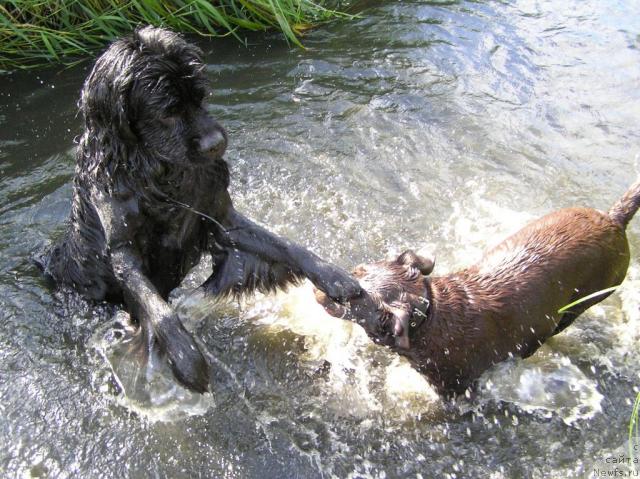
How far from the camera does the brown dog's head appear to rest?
333 centimetres

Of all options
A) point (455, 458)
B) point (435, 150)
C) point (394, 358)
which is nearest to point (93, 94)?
point (394, 358)

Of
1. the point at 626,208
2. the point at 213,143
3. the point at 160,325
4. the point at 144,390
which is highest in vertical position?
the point at 213,143

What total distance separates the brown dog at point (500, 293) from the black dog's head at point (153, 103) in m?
1.16

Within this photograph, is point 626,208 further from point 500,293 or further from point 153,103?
point 153,103

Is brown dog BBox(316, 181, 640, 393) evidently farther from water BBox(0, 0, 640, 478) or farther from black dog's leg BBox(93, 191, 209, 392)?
black dog's leg BBox(93, 191, 209, 392)

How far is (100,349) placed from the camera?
3904 millimetres

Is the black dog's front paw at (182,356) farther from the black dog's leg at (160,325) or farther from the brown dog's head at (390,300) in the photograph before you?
the brown dog's head at (390,300)

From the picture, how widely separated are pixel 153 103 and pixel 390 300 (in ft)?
5.21

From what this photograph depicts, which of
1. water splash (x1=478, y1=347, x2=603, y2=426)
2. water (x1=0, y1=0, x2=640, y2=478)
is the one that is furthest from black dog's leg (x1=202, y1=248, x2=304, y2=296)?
water splash (x1=478, y1=347, x2=603, y2=426)

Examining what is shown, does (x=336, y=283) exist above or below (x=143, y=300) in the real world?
below

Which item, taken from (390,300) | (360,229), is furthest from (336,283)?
(360,229)

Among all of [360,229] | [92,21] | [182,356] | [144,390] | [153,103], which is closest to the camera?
[153,103]

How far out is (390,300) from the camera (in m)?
3.43

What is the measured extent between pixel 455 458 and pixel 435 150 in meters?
2.90
